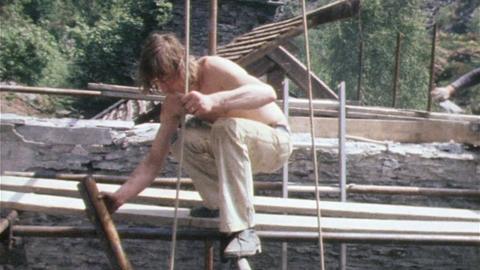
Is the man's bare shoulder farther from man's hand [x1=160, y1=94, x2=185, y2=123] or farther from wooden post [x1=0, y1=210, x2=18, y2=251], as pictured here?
wooden post [x1=0, y1=210, x2=18, y2=251]

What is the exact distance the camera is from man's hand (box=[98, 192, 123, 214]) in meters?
3.96

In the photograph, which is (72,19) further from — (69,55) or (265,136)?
(265,136)

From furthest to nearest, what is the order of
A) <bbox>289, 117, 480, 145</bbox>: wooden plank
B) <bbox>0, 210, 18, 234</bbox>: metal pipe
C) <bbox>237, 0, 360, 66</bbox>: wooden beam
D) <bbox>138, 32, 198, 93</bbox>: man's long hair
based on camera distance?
1. <bbox>237, 0, 360, 66</bbox>: wooden beam
2. <bbox>289, 117, 480, 145</bbox>: wooden plank
3. <bbox>0, 210, 18, 234</bbox>: metal pipe
4. <bbox>138, 32, 198, 93</bbox>: man's long hair

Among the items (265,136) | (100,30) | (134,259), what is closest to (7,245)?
(265,136)

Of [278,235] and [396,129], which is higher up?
[396,129]

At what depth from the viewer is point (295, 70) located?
30.8ft

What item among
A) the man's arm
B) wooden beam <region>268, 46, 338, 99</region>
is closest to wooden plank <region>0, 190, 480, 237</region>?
the man's arm

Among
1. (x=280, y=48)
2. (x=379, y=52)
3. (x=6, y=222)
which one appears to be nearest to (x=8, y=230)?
(x=6, y=222)

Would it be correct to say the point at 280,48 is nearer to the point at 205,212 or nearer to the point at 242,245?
the point at 205,212

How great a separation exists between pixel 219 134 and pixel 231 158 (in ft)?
0.36

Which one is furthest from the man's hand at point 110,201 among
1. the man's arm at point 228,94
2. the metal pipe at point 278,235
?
the man's arm at point 228,94

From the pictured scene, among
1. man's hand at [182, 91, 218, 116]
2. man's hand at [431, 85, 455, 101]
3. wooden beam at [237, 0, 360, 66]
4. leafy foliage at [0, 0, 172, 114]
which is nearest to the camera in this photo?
man's hand at [182, 91, 218, 116]

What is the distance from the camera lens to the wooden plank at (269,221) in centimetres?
414

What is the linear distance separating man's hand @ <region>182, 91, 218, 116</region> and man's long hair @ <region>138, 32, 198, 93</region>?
180 mm
